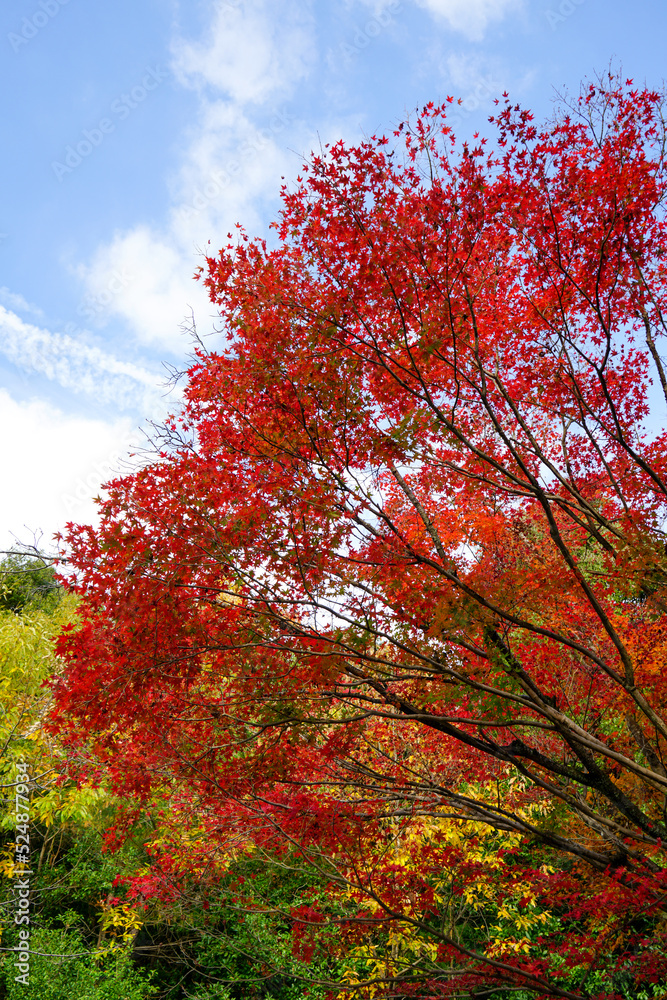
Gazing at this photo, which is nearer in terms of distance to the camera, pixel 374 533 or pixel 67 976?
pixel 374 533

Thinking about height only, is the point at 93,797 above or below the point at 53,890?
above

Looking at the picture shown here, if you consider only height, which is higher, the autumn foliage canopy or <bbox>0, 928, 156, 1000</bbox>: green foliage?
the autumn foliage canopy

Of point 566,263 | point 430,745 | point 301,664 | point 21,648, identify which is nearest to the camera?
point 301,664

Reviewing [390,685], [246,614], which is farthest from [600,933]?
[246,614]

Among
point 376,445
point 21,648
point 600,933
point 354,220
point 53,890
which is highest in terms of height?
point 354,220

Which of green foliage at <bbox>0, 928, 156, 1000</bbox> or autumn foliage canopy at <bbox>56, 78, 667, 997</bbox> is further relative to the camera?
green foliage at <bbox>0, 928, 156, 1000</bbox>

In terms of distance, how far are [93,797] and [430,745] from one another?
6.38 meters

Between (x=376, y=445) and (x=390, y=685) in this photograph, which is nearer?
(x=376, y=445)

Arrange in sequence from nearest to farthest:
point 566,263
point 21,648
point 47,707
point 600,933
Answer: point 566,263 < point 600,933 < point 47,707 < point 21,648

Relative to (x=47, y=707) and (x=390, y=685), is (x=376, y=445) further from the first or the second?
(x=47, y=707)

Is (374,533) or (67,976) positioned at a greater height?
(374,533)

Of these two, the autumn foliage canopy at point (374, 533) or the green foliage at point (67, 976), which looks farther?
the green foliage at point (67, 976)

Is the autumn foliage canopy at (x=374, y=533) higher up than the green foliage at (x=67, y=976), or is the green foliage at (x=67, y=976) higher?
the autumn foliage canopy at (x=374, y=533)

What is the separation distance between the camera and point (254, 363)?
15.4 ft
